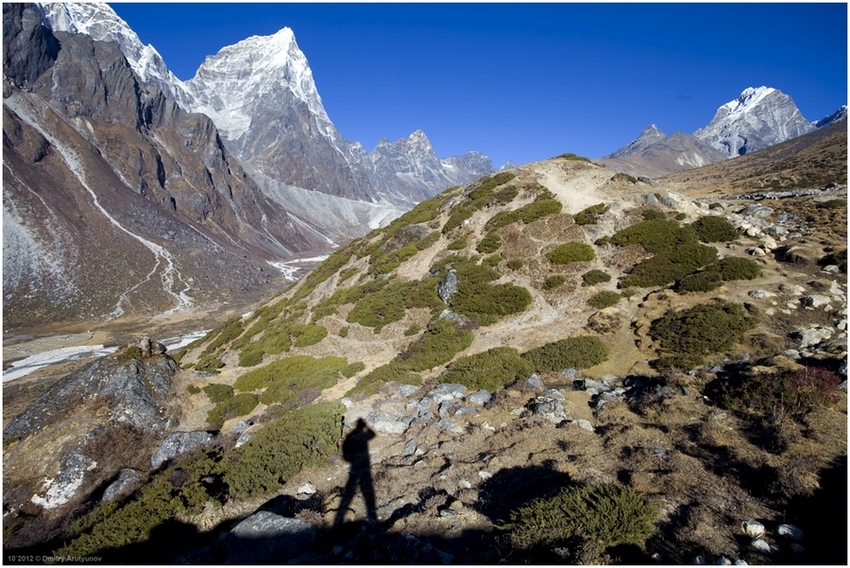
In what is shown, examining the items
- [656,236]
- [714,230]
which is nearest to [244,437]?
[656,236]

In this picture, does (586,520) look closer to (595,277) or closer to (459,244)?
(595,277)

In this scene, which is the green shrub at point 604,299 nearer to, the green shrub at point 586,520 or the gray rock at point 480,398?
the gray rock at point 480,398

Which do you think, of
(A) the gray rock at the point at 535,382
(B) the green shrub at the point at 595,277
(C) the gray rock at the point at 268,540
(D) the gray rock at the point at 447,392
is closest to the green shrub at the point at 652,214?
(B) the green shrub at the point at 595,277

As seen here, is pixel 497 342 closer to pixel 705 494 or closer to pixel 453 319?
pixel 453 319

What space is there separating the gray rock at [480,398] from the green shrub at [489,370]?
0.54m

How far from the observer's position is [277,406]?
65.0ft

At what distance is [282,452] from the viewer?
43.7 feet

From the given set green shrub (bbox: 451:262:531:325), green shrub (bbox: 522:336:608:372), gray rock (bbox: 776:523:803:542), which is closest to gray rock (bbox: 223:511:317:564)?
gray rock (bbox: 776:523:803:542)

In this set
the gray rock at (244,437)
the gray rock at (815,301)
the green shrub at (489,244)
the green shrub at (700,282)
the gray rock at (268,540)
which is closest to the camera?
the gray rock at (268,540)

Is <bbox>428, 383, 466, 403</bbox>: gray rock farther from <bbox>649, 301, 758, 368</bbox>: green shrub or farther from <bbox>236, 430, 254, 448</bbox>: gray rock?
<bbox>649, 301, 758, 368</bbox>: green shrub

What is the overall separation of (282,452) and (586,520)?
31.8 ft

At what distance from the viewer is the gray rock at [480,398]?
16.3 metres

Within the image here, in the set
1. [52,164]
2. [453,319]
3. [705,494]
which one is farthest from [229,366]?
[52,164]

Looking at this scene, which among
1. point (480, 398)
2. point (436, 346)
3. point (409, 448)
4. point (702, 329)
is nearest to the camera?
point (409, 448)
